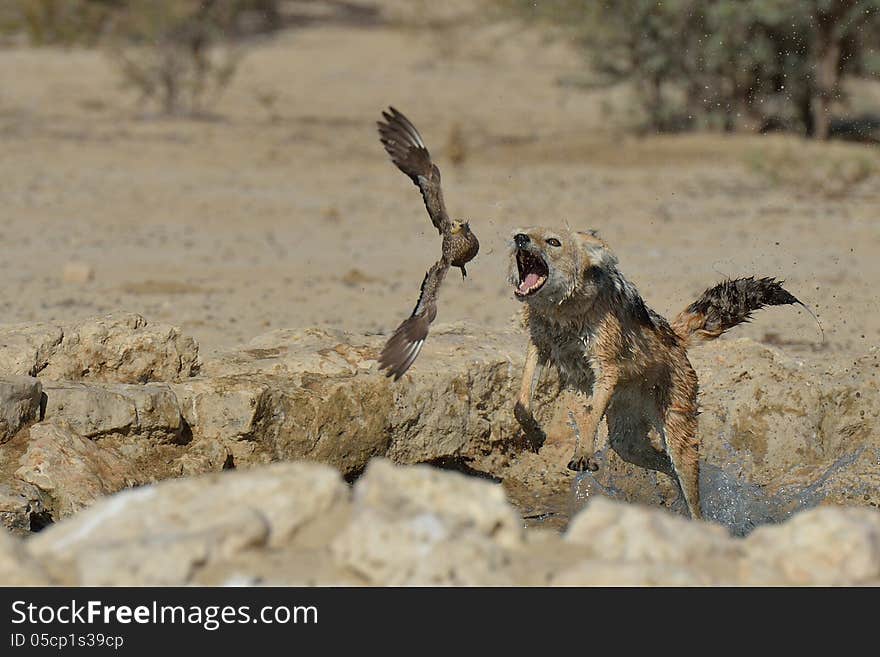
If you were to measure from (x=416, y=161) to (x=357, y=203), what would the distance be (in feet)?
27.8

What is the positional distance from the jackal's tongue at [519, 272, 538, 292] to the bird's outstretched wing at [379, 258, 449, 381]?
627mm

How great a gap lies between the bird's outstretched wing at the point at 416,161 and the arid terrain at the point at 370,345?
43 cm

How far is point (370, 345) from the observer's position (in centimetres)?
700

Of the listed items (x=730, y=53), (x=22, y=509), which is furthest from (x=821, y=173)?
(x=22, y=509)

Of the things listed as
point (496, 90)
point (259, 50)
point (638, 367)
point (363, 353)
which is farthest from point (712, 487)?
point (259, 50)

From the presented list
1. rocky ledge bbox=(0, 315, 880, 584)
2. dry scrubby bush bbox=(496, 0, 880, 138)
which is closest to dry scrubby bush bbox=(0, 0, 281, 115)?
dry scrubby bush bbox=(496, 0, 880, 138)

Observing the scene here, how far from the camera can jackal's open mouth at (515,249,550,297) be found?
6.25 metres

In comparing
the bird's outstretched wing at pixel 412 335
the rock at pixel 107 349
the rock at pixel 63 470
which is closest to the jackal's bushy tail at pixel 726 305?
the bird's outstretched wing at pixel 412 335

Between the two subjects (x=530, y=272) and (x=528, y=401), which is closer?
(x=530, y=272)

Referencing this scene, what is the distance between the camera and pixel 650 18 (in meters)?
18.0

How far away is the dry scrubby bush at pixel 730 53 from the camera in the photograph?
57.3 feet

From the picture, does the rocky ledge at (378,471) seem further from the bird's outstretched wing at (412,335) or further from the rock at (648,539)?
the bird's outstretched wing at (412,335)

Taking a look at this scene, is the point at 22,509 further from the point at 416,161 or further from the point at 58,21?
the point at 58,21

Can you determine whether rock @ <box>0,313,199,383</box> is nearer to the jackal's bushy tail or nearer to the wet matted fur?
the wet matted fur
